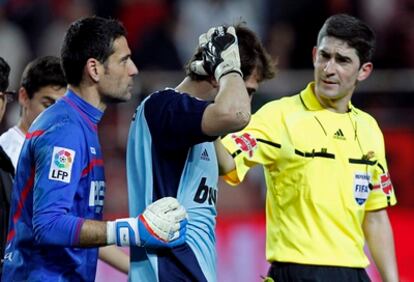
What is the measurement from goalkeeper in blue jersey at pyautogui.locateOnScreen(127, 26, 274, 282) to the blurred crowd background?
18.7ft

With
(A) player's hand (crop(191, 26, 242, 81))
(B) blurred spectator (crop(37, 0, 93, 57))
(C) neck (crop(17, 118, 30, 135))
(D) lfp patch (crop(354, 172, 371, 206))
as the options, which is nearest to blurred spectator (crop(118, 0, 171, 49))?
(B) blurred spectator (crop(37, 0, 93, 57))

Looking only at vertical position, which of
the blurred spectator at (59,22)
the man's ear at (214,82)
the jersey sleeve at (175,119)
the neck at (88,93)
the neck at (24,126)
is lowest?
the jersey sleeve at (175,119)

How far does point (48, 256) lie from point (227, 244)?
4052mm

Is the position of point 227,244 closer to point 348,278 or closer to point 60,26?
point 348,278

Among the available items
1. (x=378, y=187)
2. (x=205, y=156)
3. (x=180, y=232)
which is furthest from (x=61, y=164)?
(x=378, y=187)

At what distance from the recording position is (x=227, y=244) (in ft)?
30.4

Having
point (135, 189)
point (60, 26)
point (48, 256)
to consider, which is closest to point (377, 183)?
point (135, 189)

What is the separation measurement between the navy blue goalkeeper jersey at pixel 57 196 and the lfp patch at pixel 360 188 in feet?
4.97

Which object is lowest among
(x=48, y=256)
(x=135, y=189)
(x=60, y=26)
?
(x=48, y=256)

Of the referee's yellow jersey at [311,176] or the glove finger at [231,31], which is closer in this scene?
the glove finger at [231,31]

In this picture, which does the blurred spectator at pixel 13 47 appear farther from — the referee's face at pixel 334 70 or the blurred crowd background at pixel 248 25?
the referee's face at pixel 334 70

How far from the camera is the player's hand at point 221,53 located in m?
5.26

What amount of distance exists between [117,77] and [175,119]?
451 mm

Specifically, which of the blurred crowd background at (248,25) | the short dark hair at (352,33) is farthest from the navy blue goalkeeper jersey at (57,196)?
the blurred crowd background at (248,25)
